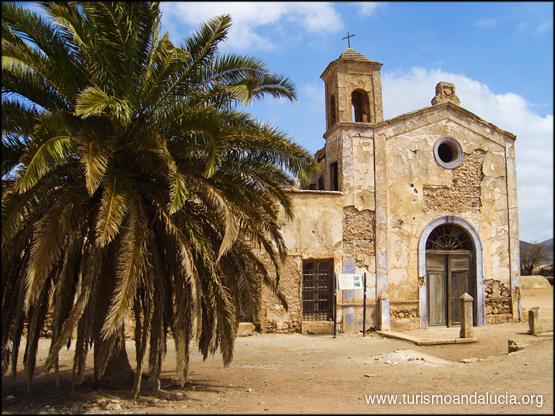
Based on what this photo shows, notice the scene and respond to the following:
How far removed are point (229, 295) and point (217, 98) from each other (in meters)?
3.18

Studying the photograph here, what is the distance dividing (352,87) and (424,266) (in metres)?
6.14

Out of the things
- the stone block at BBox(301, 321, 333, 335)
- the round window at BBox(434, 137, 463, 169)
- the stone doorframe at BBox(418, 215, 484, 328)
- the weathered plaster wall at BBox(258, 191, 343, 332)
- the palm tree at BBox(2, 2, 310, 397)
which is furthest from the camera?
the round window at BBox(434, 137, 463, 169)

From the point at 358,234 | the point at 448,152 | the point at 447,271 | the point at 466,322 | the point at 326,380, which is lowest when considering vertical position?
the point at 326,380

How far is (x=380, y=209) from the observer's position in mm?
17188

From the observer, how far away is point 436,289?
57.9 feet

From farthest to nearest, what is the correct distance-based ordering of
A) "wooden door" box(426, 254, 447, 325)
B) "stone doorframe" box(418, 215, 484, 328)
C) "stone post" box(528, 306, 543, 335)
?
"wooden door" box(426, 254, 447, 325) → "stone doorframe" box(418, 215, 484, 328) → "stone post" box(528, 306, 543, 335)

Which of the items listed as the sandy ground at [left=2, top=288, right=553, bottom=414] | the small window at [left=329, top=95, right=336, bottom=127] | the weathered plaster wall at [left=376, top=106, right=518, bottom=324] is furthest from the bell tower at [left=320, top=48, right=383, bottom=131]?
the sandy ground at [left=2, top=288, right=553, bottom=414]

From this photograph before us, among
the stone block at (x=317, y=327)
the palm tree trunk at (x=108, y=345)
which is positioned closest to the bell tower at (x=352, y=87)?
the stone block at (x=317, y=327)

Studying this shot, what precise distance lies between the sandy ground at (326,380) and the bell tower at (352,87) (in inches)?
281

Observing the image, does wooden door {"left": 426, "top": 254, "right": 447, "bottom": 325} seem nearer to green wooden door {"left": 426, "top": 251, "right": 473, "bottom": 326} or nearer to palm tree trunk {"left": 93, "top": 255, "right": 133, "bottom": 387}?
green wooden door {"left": 426, "top": 251, "right": 473, "bottom": 326}

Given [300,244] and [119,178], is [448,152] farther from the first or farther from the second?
[119,178]

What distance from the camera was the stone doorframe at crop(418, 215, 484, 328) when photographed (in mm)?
17281

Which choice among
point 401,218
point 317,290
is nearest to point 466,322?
point 401,218

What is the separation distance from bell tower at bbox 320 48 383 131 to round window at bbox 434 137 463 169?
2.24 meters
